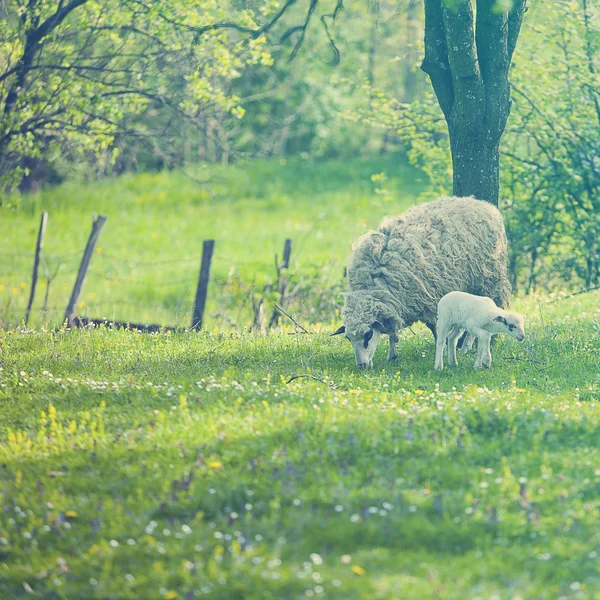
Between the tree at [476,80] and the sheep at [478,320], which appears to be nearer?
the sheep at [478,320]

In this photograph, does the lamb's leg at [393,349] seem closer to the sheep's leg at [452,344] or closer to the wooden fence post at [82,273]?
the sheep's leg at [452,344]

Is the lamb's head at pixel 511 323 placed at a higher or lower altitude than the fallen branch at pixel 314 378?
higher

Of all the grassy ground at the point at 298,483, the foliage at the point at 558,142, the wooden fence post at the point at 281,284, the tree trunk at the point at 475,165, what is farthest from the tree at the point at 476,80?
the wooden fence post at the point at 281,284

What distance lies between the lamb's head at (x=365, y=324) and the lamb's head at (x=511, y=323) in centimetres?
127

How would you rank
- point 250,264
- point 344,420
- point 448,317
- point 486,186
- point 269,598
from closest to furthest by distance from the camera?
point 269,598 < point 344,420 < point 448,317 < point 486,186 < point 250,264

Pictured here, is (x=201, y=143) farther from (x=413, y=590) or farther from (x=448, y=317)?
(x=413, y=590)

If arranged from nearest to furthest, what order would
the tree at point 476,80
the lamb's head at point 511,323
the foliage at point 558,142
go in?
the lamb's head at point 511,323
the tree at point 476,80
the foliage at point 558,142

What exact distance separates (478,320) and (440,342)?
1.67 ft

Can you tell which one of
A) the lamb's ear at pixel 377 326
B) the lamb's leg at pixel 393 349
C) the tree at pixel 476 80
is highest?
the tree at pixel 476 80

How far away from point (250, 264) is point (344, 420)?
45.4ft

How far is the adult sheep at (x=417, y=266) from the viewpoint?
995cm

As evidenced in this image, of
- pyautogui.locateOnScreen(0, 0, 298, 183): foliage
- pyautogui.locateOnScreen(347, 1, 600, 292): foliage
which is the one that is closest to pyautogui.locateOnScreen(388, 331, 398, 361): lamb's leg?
pyautogui.locateOnScreen(0, 0, 298, 183): foliage

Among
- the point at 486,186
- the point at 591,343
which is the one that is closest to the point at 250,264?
the point at 486,186

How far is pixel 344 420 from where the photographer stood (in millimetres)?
7301
